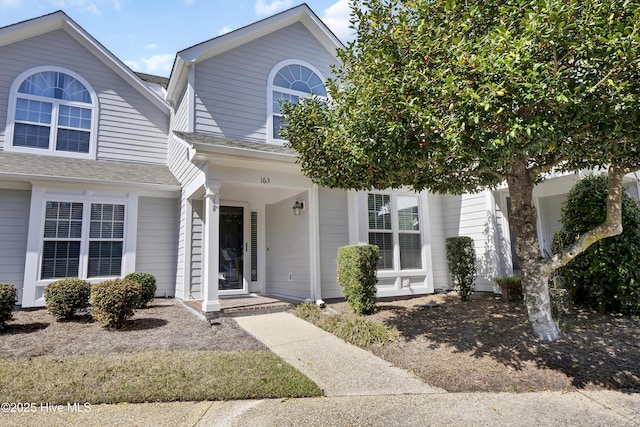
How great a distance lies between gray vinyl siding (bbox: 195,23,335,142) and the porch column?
272 cm

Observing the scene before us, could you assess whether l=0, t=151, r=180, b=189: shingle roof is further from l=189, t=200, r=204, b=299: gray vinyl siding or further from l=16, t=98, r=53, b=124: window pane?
l=189, t=200, r=204, b=299: gray vinyl siding

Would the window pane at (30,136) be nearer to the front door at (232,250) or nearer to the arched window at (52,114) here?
the arched window at (52,114)

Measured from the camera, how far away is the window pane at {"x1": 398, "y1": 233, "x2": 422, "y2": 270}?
8781 millimetres

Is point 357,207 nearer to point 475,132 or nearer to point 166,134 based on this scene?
point 475,132

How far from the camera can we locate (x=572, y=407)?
10.8 feet

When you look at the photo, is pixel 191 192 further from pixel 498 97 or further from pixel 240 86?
pixel 498 97

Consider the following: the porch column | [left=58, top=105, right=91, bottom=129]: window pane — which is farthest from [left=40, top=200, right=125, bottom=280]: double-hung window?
the porch column

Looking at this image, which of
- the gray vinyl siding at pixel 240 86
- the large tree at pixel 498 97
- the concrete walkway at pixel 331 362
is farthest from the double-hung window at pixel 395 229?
the gray vinyl siding at pixel 240 86

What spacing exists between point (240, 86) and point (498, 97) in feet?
24.4

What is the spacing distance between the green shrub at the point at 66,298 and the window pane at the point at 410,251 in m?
6.78

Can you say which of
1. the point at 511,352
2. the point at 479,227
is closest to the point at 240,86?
the point at 479,227

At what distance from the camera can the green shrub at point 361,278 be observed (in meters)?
6.42

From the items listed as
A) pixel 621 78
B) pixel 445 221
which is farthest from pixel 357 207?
pixel 621 78

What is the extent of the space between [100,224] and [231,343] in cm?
554
